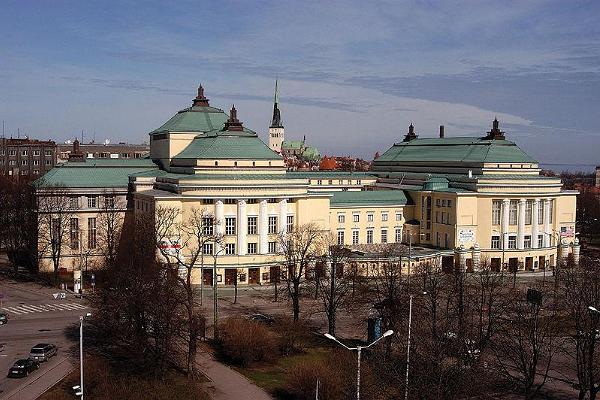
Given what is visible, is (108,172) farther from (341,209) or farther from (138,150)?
(138,150)

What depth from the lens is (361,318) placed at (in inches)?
2170

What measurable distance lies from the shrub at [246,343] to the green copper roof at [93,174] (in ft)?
132

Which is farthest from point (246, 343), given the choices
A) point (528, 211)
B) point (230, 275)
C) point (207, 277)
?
point (528, 211)

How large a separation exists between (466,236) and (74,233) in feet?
144

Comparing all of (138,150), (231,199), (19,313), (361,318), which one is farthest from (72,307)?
(138,150)

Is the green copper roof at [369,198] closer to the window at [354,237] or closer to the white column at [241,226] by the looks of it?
the window at [354,237]

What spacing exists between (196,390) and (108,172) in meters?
49.2

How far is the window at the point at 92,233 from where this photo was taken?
7625 cm

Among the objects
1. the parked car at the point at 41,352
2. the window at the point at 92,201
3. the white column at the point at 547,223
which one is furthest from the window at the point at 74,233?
the white column at the point at 547,223

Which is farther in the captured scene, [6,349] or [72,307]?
[72,307]

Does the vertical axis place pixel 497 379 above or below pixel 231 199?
below

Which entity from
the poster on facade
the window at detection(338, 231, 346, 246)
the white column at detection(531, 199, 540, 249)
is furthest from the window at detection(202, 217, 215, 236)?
the white column at detection(531, 199, 540, 249)

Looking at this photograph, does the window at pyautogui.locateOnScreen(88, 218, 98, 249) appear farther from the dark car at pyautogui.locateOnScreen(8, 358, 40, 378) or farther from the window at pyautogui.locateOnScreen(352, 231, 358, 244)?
the dark car at pyautogui.locateOnScreen(8, 358, 40, 378)

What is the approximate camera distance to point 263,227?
70.5 m
